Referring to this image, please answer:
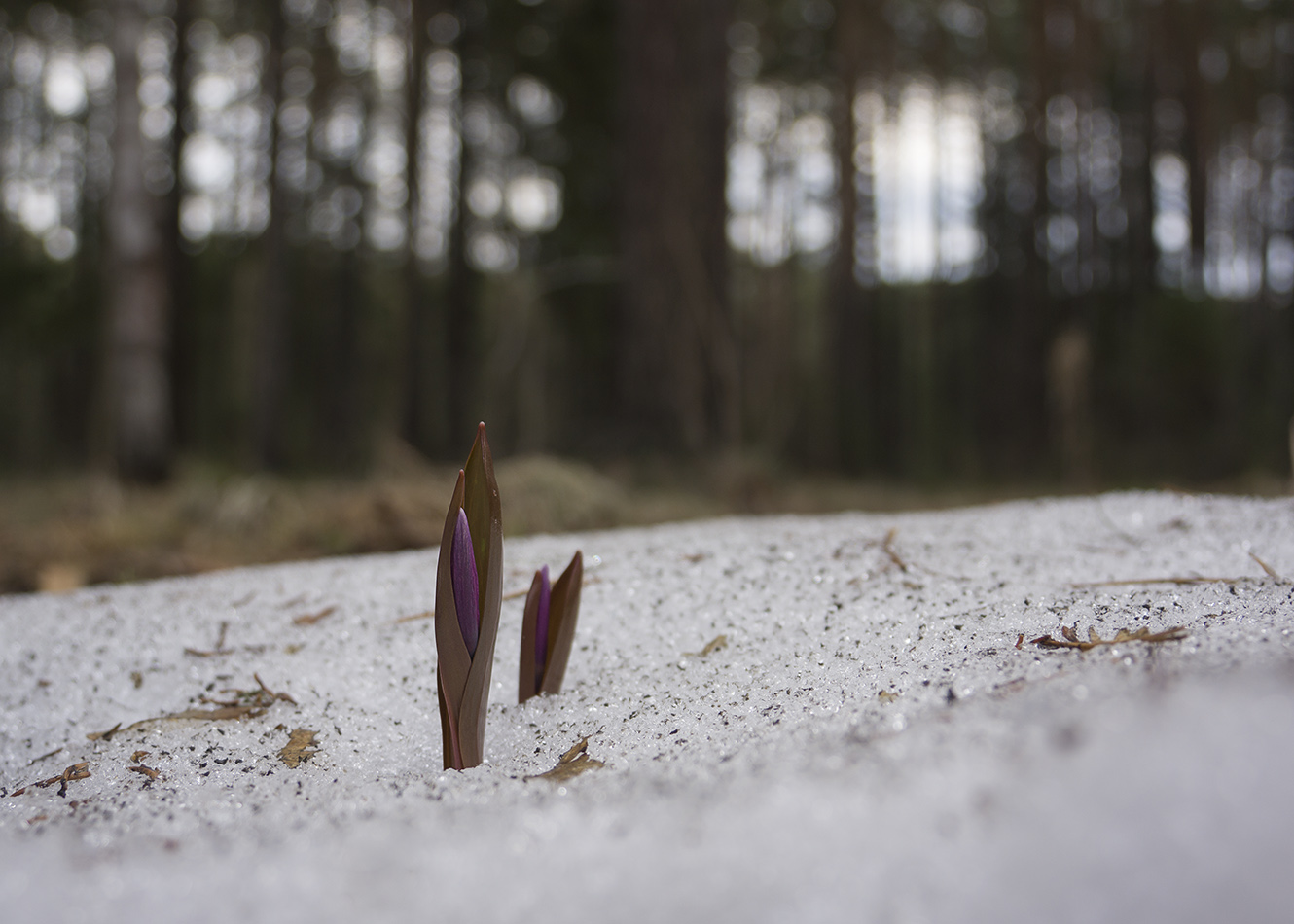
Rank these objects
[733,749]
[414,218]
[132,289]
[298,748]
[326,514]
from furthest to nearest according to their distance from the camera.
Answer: [414,218] → [132,289] → [326,514] → [298,748] → [733,749]

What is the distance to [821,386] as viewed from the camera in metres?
11.6

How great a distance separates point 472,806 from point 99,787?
52 cm

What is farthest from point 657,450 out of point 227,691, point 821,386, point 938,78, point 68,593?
point 938,78

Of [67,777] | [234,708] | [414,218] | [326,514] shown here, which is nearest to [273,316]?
[414,218]

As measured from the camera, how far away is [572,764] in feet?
2.73

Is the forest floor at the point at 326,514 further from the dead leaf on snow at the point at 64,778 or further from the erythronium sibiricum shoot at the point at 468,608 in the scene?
the erythronium sibiricum shoot at the point at 468,608

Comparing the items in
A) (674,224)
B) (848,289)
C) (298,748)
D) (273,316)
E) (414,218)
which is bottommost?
(298,748)

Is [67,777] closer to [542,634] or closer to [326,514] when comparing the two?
[542,634]

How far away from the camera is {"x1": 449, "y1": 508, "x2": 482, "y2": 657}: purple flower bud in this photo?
2.81 feet

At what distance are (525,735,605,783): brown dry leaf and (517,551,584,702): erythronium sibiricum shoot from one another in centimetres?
16

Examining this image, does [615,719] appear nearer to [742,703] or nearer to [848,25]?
[742,703]

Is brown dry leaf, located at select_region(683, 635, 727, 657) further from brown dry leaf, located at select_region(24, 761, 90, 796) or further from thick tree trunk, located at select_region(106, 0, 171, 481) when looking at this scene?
thick tree trunk, located at select_region(106, 0, 171, 481)

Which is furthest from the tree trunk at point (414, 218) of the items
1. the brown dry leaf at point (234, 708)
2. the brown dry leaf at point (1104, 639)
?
the brown dry leaf at point (1104, 639)

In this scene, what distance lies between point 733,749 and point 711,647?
1.28 ft
